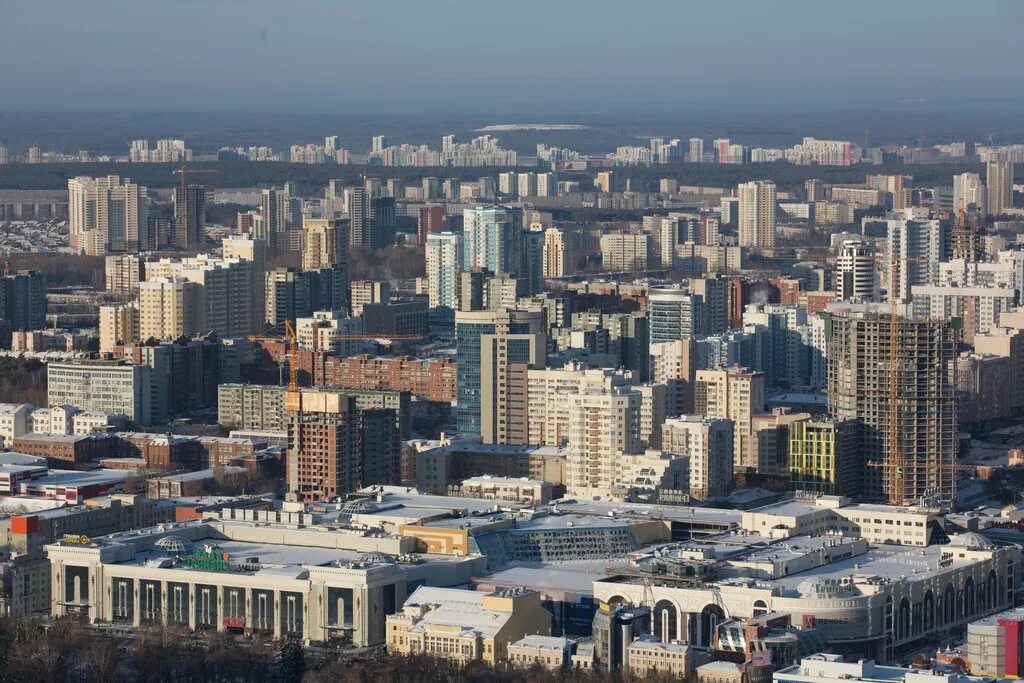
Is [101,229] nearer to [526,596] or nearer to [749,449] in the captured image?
[749,449]

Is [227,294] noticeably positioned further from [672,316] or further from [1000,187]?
[1000,187]

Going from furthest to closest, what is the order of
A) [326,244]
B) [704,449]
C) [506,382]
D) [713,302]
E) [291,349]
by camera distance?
[326,244]
[713,302]
[291,349]
[506,382]
[704,449]

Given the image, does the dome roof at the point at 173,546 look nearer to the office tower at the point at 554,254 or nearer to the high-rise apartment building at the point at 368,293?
the high-rise apartment building at the point at 368,293

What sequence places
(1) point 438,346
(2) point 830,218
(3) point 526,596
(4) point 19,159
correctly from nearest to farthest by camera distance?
(3) point 526,596
(1) point 438,346
(2) point 830,218
(4) point 19,159

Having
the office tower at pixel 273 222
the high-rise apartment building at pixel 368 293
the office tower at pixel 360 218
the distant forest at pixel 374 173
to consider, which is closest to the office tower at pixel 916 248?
the high-rise apartment building at pixel 368 293

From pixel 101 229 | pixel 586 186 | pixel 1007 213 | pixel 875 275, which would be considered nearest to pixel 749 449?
pixel 875 275

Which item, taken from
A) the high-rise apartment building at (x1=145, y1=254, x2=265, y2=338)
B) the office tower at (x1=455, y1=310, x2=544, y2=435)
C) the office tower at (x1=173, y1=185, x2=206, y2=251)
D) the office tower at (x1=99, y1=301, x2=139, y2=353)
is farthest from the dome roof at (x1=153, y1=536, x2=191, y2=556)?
the office tower at (x1=173, y1=185, x2=206, y2=251)

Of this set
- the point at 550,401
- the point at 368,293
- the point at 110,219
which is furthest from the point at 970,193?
the point at 550,401
